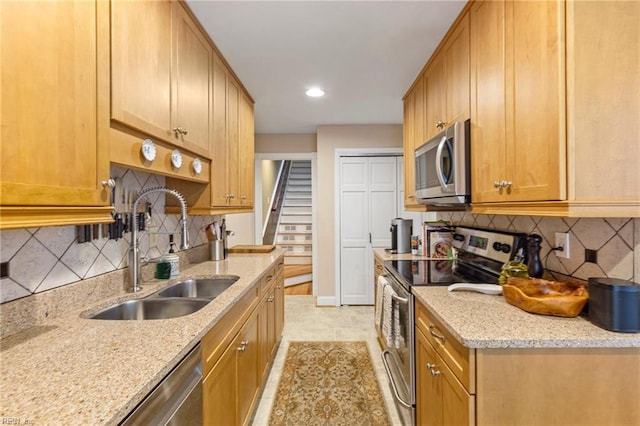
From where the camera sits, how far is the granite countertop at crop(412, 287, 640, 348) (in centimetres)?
99

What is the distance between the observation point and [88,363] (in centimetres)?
85

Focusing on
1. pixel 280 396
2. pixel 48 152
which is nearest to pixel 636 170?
pixel 48 152

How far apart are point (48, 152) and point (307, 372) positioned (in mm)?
2301

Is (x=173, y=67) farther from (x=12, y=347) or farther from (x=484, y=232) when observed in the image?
(x=484, y=232)

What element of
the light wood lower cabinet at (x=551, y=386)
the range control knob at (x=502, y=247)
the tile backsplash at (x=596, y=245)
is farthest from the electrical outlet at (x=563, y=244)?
the light wood lower cabinet at (x=551, y=386)

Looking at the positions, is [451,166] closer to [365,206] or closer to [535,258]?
[535,258]

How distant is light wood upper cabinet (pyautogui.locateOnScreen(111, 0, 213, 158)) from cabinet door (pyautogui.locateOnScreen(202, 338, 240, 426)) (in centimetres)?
106

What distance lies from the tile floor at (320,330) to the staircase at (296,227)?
2.92 feet

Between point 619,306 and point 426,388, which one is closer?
point 619,306

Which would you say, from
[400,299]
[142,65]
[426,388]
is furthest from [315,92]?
[426,388]

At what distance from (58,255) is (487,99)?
2086mm

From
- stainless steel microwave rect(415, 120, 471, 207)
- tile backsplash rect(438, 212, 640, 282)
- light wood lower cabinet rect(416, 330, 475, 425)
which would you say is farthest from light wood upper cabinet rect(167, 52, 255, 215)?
tile backsplash rect(438, 212, 640, 282)

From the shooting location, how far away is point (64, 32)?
3.01ft

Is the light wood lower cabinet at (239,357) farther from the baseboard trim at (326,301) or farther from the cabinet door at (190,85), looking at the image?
the baseboard trim at (326,301)
